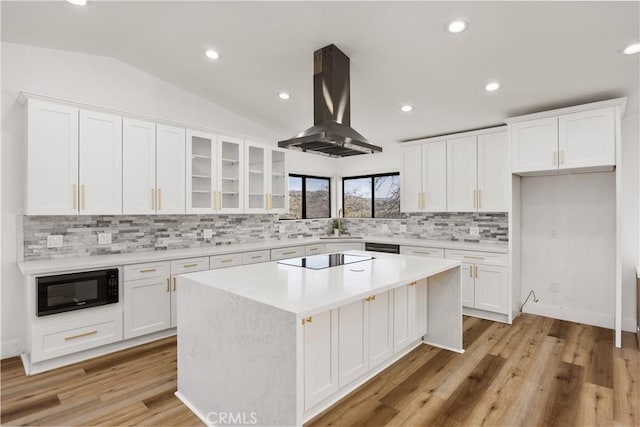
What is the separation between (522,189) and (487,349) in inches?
84.2

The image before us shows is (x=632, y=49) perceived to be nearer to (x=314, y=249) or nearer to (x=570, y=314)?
(x=570, y=314)

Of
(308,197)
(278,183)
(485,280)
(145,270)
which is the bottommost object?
(485,280)

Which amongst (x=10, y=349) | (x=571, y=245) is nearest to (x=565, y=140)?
(x=571, y=245)

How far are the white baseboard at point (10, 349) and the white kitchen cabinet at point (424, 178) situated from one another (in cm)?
459

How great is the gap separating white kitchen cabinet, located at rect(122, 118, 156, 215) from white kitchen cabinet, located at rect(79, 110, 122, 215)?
0.18 ft

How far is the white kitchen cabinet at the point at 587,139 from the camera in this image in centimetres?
323

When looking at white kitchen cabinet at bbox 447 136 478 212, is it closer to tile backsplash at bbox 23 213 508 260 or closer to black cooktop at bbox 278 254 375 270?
tile backsplash at bbox 23 213 508 260

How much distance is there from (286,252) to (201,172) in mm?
1522

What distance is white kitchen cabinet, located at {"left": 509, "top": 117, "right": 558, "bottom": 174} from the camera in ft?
11.6

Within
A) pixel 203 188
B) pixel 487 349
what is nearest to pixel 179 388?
pixel 203 188

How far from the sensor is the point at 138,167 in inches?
135

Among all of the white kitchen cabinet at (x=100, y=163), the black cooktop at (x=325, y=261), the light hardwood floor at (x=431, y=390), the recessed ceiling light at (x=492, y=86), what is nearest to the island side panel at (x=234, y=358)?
the light hardwood floor at (x=431, y=390)

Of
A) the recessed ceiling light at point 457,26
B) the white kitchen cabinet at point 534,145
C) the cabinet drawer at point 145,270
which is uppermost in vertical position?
the recessed ceiling light at point 457,26

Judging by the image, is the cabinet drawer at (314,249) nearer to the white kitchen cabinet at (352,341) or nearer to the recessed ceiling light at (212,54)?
the white kitchen cabinet at (352,341)
